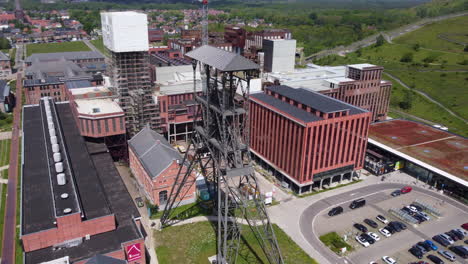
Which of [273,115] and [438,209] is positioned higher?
[273,115]

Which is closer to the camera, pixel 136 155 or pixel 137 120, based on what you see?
pixel 136 155

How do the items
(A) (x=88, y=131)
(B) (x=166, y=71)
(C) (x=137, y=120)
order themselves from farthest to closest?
1. (B) (x=166, y=71)
2. (C) (x=137, y=120)
3. (A) (x=88, y=131)

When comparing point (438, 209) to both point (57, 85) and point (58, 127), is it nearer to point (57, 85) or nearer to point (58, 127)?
Result: point (58, 127)

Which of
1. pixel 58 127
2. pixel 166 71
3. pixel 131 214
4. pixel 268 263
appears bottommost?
pixel 268 263

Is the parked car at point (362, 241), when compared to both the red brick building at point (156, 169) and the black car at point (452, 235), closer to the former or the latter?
the black car at point (452, 235)

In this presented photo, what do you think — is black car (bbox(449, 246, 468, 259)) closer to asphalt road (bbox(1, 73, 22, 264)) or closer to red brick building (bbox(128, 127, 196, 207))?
red brick building (bbox(128, 127, 196, 207))

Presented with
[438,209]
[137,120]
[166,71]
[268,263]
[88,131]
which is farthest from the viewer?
[166,71]

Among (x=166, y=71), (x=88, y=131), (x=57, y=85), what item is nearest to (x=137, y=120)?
(x=88, y=131)
